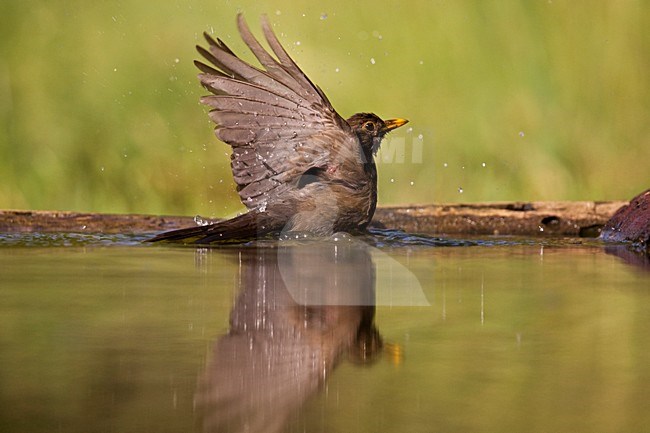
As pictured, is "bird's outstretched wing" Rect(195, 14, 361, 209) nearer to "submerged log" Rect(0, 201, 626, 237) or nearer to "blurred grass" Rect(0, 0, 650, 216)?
"submerged log" Rect(0, 201, 626, 237)

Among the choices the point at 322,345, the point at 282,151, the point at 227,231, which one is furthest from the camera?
the point at 282,151

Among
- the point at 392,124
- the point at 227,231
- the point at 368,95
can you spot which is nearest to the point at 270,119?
the point at 227,231

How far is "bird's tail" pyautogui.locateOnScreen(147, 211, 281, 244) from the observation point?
4.57m

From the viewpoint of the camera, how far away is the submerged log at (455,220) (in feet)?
16.7

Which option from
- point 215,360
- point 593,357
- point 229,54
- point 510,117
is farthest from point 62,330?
point 510,117

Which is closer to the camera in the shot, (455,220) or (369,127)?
(369,127)

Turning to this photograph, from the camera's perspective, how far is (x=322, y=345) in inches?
87.9

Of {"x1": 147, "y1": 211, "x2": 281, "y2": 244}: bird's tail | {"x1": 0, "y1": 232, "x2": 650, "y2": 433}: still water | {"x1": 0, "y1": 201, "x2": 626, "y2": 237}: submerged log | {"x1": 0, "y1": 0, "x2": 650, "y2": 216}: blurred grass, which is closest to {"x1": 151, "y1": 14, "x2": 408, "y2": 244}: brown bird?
{"x1": 147, "y1": 211, "x2": 281, "y2": 244}: bird's tail

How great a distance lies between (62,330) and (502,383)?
1.05 meters

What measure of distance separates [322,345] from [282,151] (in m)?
2.69

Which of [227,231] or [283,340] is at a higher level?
[227,231]

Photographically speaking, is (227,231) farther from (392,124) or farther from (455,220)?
(455,220)

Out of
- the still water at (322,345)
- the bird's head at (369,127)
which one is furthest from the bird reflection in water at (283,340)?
the bird's head at (369,127)

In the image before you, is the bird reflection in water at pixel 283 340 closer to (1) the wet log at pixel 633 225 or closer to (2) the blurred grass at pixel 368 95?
(1) the wet log at pixel 633 225
